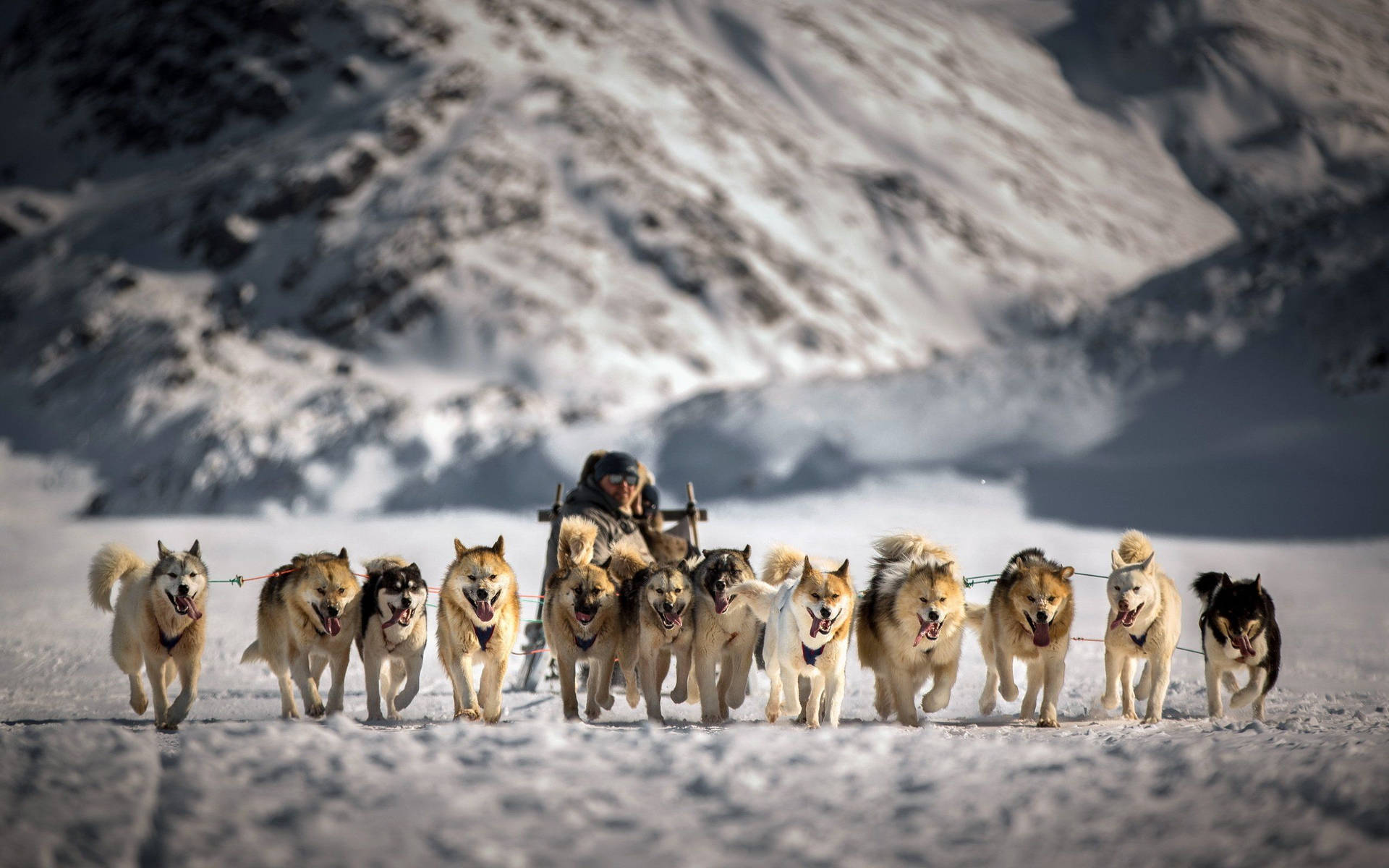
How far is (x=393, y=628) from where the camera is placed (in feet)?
20.2

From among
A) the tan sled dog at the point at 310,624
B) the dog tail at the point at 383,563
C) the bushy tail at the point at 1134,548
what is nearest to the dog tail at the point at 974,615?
the bushy tail at the point at 1134,548

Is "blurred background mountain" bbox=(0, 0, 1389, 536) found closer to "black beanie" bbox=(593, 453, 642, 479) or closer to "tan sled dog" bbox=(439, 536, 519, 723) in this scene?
"black beanie" bbox=(593, 453, 642, 479)

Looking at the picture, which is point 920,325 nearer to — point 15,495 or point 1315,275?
point 1315,275

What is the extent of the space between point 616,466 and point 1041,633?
3693mm

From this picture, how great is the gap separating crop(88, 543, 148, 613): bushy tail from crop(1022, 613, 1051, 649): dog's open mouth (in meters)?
5.32

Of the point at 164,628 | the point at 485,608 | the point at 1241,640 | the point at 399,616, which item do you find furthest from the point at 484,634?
the point at 1241,640

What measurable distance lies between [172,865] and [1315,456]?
2000cm

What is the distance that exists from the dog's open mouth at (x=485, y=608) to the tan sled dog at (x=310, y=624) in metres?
0.82

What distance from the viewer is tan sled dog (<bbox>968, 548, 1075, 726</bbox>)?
6109 millimetres

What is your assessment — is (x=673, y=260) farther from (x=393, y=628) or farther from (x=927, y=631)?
(x=927, y=631)

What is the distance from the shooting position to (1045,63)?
10269 centimetres

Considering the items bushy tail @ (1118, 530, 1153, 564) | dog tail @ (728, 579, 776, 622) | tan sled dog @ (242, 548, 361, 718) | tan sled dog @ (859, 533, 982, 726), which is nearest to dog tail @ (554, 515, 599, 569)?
dog tail @ (728, 579, 776, 622)

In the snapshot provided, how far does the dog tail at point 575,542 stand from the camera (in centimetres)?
680

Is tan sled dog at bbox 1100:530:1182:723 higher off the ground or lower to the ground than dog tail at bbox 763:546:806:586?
Result: lower
